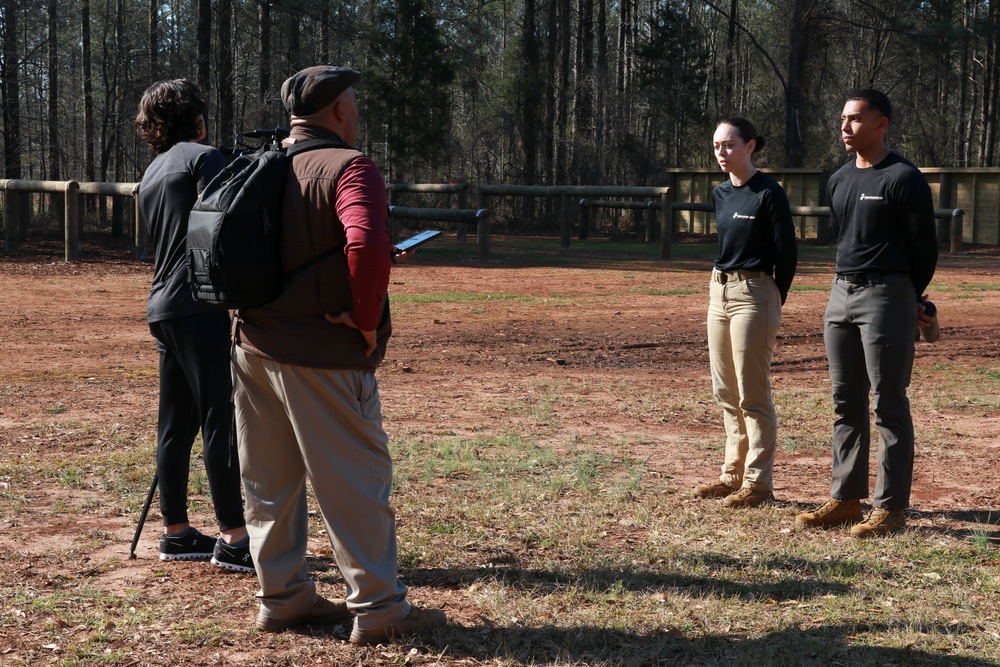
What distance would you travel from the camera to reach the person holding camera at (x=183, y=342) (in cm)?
429

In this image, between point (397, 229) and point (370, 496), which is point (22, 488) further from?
point (397, 229)

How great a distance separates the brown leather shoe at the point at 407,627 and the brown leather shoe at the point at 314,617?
0.22 meters

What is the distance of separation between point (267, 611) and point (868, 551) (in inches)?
104

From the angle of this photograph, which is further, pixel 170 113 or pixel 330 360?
pixel 170 113

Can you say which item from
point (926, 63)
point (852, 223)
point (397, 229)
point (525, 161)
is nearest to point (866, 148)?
point (852, 223)

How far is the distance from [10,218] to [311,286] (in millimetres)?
17772

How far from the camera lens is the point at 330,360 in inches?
136

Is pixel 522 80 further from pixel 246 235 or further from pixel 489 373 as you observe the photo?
pixel 246 235

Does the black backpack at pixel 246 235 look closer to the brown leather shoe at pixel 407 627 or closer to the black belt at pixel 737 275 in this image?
the brown leather shoe at pixel 407 627

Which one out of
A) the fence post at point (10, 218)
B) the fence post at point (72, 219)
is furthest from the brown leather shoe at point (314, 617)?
the fence post at point (10, 218)

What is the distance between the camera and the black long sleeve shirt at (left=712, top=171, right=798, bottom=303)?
17.5ft

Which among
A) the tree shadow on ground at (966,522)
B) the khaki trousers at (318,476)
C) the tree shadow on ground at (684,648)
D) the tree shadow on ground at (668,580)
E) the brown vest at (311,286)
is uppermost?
the brown vest at (311,286)

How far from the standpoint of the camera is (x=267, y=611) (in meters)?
3.83

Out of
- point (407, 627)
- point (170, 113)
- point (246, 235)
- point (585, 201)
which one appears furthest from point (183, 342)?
point (585, 201)
